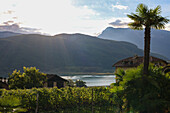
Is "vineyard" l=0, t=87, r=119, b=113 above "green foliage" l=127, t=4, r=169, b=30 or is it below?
below

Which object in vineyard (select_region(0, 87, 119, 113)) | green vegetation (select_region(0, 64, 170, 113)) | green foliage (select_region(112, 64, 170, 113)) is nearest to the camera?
green foliage (select_region(112, 64, 170, 113))

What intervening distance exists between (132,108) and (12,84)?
3455 cm

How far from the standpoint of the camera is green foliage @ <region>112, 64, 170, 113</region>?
16547 millimetres

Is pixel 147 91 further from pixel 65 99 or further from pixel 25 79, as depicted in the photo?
pixel 25 79

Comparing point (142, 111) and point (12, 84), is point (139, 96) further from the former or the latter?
point (12, 84)

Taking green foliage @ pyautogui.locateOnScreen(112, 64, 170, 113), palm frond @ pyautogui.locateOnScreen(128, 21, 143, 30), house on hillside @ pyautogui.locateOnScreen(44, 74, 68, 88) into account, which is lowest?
house on hillside @ pyautogui.locateOnScreen(44, 74, 68, 88)

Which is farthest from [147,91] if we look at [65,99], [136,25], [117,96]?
[65,99]

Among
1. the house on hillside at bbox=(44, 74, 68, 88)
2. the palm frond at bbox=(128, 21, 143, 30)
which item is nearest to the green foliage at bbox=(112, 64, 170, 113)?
the palm frond at bbox=(128, 21, 143, 30)

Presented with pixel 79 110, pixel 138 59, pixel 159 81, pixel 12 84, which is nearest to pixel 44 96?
pixel 79 110

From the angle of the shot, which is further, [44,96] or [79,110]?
[79,110]

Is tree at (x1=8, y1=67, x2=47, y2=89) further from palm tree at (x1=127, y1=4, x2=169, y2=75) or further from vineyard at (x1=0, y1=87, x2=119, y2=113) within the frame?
palm tree at (x1=127, y1=4, x2=169, y2=75)

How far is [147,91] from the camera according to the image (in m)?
17.1

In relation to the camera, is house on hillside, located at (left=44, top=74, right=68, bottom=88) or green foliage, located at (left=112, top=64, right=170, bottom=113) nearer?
green foliage, located at (left=112, top=64, right=170, bottom=113)

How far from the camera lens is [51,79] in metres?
67.1
